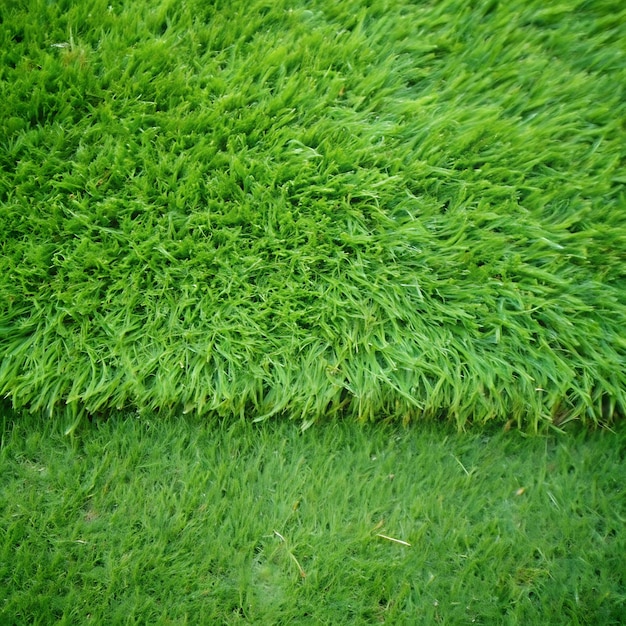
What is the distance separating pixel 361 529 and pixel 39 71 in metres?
2.03

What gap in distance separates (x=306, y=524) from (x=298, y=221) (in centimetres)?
109

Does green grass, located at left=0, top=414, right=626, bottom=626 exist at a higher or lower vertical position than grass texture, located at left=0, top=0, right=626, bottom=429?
lower

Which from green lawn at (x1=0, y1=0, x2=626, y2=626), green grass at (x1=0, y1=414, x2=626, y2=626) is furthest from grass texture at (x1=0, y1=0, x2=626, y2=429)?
green grass at (x1=0, y1=414, x2=626, y2=626)

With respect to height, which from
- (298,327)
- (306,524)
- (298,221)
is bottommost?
(306,524)

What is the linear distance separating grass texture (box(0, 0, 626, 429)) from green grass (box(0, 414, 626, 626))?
0.13 meters

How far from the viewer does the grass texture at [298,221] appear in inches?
77.1

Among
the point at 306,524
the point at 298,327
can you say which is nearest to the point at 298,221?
the point at 298,327

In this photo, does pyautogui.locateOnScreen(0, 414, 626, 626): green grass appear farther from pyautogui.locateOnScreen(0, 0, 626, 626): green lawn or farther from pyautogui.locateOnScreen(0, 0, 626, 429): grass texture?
pyautogui.locateOnScreen(0, 0, 626, 429): grass texture

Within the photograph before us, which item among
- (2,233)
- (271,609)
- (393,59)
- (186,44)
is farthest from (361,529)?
(186,44)

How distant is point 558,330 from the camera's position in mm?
2029

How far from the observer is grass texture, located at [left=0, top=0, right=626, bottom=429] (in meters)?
1.96

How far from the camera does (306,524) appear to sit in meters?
1.96

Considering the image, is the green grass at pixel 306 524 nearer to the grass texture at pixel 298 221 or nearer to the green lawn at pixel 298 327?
the green lawn at pixel 298 327

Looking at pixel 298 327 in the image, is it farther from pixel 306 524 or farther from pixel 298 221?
pixel 306 524
